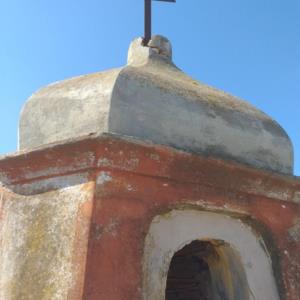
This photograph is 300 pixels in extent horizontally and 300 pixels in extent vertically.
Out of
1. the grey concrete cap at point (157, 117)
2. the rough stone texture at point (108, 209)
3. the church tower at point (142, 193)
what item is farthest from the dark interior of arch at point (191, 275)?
the grey concrete cap at point (157, 117)

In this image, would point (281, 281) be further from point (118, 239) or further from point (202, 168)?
point (118, 239)

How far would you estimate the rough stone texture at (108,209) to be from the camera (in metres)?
3.22

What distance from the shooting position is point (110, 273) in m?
3.18

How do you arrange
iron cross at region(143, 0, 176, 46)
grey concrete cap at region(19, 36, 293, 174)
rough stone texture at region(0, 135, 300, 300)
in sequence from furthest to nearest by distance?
iron cross at region(143, 0, 176, 46), grey concrete cap at region(19, 36, 293, 174), rough stone texture at region(0, 135, 300, 300)

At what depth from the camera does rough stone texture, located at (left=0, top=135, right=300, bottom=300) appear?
3225 millimetres

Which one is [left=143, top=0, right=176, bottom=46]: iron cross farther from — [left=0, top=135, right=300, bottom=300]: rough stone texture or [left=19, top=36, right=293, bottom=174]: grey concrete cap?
[left=0, top=135, right=300, bottom=300]: rough stone texture

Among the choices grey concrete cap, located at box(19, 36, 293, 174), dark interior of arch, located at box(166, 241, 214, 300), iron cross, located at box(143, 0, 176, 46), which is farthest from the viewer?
iron cross, located at box(143, 0, 176, 46)

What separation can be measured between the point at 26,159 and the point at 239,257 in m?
A: 1.65

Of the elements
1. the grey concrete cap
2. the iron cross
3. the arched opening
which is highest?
the iron cross

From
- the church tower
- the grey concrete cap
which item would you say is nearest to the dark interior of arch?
the church tower

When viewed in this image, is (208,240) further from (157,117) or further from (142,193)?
(157,117)

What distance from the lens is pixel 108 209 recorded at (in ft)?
10.8

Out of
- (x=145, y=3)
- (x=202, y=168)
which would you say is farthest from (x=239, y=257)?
(x=145, y=3)

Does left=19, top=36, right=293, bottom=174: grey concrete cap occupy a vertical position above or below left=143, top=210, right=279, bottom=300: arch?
above
